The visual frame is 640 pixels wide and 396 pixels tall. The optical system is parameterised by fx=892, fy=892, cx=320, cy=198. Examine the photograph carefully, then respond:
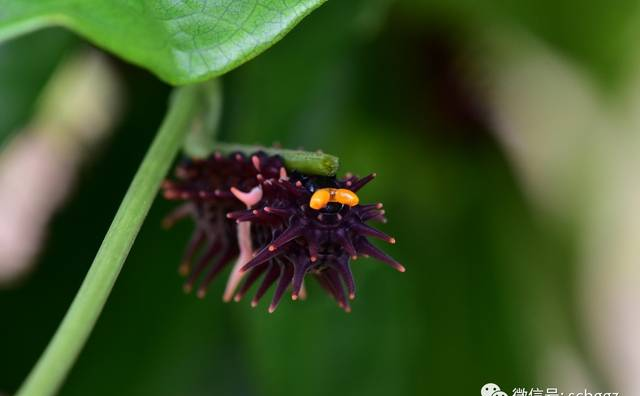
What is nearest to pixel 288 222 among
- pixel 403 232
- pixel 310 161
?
pixel 310 161

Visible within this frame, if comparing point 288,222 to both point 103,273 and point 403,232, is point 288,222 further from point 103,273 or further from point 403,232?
point 403,232

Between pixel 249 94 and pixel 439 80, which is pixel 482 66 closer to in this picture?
pixel 439 80

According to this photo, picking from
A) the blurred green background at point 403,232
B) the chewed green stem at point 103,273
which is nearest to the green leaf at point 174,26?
the chewed green stem at point 103,273

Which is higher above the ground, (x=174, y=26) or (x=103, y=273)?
(x=174, y=26)

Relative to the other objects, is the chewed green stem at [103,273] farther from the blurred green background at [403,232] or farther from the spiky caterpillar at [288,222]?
the blurred green background at [403,232]

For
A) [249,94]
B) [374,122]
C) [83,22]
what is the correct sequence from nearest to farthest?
1. [83,22]
2. [249,94]
3. [374,122]

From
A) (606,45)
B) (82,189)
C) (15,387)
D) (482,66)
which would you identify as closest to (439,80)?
(482,66)
